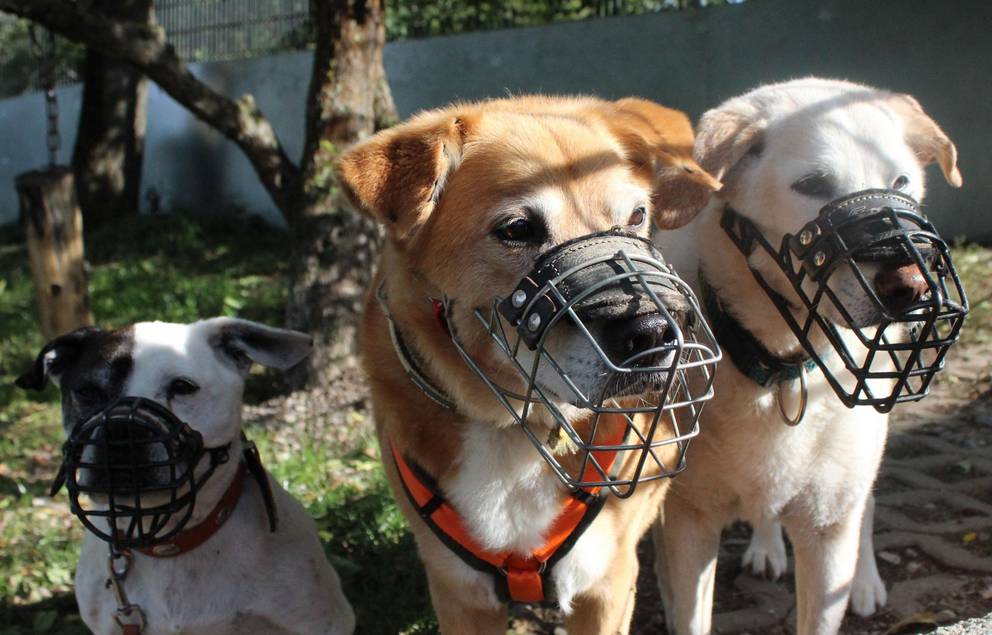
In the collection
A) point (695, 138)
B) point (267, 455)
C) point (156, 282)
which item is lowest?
point (156, 282)

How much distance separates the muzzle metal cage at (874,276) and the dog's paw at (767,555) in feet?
4.76

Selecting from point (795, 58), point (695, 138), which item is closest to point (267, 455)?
point (695, 138)

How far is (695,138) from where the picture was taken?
275 cm

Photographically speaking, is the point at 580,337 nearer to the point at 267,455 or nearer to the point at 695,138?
the point at 695,138

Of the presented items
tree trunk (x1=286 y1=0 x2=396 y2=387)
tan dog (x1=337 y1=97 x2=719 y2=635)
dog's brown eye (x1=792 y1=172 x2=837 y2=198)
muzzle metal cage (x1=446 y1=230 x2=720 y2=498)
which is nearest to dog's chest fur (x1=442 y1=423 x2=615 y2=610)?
tan dog (x1=337 y1=97 x2=719 y2=635)

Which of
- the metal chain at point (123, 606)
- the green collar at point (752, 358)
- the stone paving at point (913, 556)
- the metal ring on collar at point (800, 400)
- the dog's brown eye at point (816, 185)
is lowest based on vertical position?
the stone paving at point (913, 556)

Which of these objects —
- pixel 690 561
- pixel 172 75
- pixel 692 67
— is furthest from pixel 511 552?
pixel 692 67

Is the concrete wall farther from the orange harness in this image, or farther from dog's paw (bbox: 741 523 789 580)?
the orange harness

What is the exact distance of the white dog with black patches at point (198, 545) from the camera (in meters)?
2.81

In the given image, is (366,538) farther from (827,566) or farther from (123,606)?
(827,566)

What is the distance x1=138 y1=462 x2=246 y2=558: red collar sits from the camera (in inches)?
111

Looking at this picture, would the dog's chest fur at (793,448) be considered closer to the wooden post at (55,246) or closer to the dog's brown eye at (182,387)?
the dog's brown eye at (182,387)

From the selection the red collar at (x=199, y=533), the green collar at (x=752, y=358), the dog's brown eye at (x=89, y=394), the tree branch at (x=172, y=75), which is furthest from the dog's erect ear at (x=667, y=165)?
the tree branch at (x=172, y=75)

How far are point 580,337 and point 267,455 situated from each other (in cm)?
313
